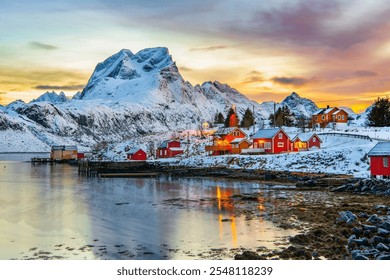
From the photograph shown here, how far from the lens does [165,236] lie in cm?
1998

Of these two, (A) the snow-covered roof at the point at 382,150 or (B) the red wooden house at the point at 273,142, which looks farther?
(B) the red wooden house at the point at 273,142

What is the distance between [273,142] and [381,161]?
30519 mm

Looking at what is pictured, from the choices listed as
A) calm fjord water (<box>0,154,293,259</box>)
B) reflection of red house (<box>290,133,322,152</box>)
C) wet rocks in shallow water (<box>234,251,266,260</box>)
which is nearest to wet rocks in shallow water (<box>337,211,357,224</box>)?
calm fjord water (<box>0,154,293,259</box>)

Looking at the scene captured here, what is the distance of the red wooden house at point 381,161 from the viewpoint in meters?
38.1

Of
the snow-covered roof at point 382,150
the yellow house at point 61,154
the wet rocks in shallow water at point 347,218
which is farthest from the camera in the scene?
the yellow house at point 61,154

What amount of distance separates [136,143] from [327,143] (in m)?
59.7

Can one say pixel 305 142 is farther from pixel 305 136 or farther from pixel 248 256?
pixel 248 256

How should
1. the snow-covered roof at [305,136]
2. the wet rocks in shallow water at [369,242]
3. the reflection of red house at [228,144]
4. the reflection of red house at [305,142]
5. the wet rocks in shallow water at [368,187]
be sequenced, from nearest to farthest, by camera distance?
the wet rocks in shallow water at [369,242], the wet rocks in shallow water at [368,187], the reflection of red house at [305,142], the snow-covered roof at [305,136], the reflection of red house at [228,144]

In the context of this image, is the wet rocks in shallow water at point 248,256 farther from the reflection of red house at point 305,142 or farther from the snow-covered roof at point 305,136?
the snow-covered roof at point 305,136

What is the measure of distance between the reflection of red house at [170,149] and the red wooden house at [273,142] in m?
26.0

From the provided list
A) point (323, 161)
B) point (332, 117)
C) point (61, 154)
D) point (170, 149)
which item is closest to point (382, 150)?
point (323, 161)

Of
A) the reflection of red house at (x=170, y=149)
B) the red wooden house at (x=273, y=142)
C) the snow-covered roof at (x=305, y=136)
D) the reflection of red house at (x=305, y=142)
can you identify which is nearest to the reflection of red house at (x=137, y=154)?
the reflection of red house at (x=170, y=149)
